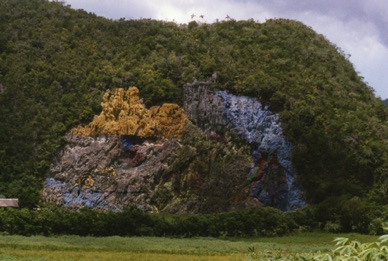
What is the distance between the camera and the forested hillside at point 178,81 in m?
42.3

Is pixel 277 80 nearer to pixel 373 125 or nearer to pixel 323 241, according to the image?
pixel 373 125

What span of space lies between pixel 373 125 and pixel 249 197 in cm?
1340

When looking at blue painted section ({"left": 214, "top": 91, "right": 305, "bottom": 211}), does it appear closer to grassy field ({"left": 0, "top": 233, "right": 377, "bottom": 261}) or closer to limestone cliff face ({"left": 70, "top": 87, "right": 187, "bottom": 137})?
limestone cliff face ({"left": 70, "top": 87, "right": 187, "bottom": 137})

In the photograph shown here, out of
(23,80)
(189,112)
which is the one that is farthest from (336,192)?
(23,80)

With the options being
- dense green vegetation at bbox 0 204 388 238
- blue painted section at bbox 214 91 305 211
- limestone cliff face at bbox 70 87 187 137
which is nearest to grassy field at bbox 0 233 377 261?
dense green vegetation at bbox 0 204 388 238

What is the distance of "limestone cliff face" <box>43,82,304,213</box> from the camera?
133ft

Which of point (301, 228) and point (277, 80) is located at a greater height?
point (277, 80)

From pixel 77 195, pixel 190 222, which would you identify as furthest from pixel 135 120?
pixel 190 222

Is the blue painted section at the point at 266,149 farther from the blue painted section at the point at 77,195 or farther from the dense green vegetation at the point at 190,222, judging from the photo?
the blue painted section at the point at 77,195

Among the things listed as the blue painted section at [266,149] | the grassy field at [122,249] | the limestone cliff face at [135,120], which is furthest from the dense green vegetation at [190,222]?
the limestone cliff face at [135,120]

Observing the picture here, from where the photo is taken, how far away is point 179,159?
4178 cm

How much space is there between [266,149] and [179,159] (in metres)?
6.36

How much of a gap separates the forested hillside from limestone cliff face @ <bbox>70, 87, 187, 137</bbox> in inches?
39.8

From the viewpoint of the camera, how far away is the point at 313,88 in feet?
160
